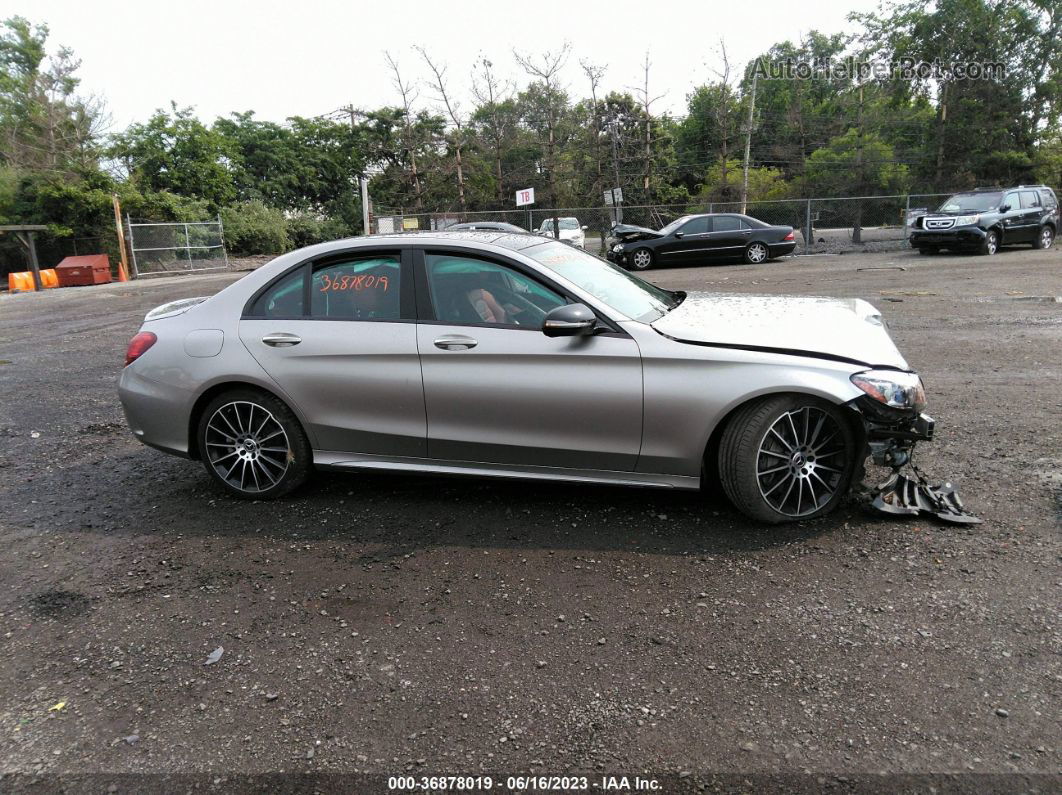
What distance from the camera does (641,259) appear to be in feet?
72.4

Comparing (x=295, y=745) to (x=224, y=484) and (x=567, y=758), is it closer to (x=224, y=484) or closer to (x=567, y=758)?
(x=567, y=758)

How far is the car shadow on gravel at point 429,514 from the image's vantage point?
403 cm

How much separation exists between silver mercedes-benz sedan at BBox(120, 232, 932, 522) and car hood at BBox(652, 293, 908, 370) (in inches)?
0.6

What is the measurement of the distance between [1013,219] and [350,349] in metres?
21.9

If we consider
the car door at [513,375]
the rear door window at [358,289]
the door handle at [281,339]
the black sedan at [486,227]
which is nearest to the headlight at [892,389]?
the car door at [513,375]

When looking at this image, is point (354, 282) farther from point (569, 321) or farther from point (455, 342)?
point (569, 321)

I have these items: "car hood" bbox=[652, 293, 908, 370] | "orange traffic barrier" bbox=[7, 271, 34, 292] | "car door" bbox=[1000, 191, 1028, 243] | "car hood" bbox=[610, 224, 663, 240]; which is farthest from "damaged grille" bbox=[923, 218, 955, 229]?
"orange traffic barrier" bbox=[7, 271, 34, 292]

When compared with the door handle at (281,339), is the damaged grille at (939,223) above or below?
above

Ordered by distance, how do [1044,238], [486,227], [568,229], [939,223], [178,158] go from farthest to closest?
[178,158] → [568,229] → [1044,238] → [939,223] → [486,227]

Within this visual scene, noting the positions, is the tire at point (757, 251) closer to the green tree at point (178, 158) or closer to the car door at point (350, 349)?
the car door at point (350, 349)

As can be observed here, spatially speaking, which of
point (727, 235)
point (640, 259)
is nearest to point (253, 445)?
Result: point (640, 259)

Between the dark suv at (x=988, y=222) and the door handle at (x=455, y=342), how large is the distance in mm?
20318

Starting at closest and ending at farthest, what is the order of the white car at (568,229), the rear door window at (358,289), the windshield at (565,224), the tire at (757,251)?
the rear door window at (358,289)
the tire at (757,251)
the white car at (568,229)
the windshield at (565,224)

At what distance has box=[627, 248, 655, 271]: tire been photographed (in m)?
22.0
